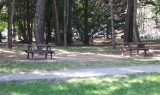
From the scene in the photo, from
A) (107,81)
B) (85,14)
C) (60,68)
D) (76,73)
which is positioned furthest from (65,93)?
(85,14)

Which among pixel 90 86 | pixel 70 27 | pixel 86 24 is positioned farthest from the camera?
pixel 86 24

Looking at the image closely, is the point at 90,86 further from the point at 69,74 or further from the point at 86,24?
the point at 86,24

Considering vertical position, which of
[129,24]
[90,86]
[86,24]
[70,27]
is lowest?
[90,86]

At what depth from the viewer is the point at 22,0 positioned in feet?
131

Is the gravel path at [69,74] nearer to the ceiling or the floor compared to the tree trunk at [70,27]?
nearer to the floor

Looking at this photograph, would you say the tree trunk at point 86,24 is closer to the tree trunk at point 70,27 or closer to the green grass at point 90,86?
the tree trunk at point 70,27

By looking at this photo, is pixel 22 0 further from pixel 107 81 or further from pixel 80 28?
pixel 107 81

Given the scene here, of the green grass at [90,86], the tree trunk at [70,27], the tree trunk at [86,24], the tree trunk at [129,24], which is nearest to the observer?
the green grass at [90,86]

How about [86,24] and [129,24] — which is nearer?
[129,24]

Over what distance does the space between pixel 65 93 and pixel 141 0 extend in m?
30.3

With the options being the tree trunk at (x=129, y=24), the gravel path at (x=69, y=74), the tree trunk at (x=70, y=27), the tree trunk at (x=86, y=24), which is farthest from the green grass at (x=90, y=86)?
the tree trunk at (x=86, y=24)

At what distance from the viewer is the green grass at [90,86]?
8.76 meters

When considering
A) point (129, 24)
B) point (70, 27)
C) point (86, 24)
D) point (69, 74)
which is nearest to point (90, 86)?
point (69, 74)

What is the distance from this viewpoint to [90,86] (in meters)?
9.49
